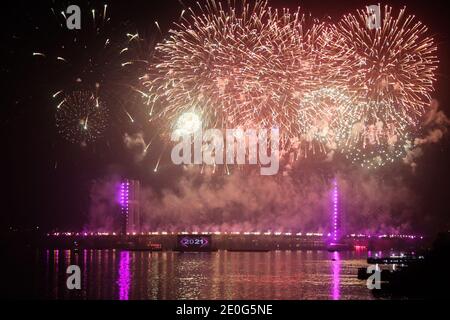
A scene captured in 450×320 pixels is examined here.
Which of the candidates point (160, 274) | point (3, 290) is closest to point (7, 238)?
point (160, 274)

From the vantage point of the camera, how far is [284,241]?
189 metres
